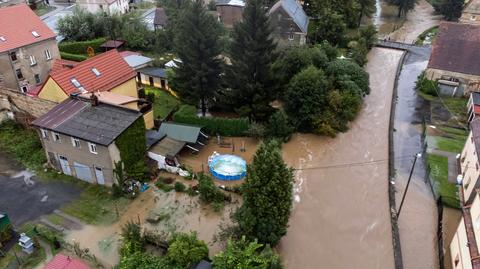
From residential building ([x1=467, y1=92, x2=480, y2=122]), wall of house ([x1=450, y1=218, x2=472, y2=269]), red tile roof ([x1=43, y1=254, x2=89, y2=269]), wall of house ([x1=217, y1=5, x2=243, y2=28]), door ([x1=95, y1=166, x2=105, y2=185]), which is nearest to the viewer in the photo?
red tile roof ([x1=43, y1=254, x2=89, y2=269])

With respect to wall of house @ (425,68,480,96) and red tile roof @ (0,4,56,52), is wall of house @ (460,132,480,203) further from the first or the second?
red tile roof @ (0,4,56,52)

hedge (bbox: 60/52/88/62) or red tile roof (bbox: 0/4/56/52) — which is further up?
red tile roof (bbox: 0/4/56/52)

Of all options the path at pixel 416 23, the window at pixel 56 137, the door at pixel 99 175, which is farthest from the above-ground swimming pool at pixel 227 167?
the path at pixel 416 23

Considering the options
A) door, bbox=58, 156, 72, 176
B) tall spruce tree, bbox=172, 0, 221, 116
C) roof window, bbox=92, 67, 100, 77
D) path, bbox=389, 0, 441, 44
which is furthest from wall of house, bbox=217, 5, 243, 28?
door, bbox=58, 156, 72, 176

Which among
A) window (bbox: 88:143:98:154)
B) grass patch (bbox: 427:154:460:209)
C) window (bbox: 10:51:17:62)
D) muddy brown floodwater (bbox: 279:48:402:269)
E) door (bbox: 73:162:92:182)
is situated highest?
window (bbox: 10:51:17:62)

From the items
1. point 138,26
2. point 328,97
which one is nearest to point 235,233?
point 328,97

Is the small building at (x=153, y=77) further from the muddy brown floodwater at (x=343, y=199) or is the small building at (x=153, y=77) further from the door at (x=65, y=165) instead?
the muddy brown floodwater at (x=343, y=199)
